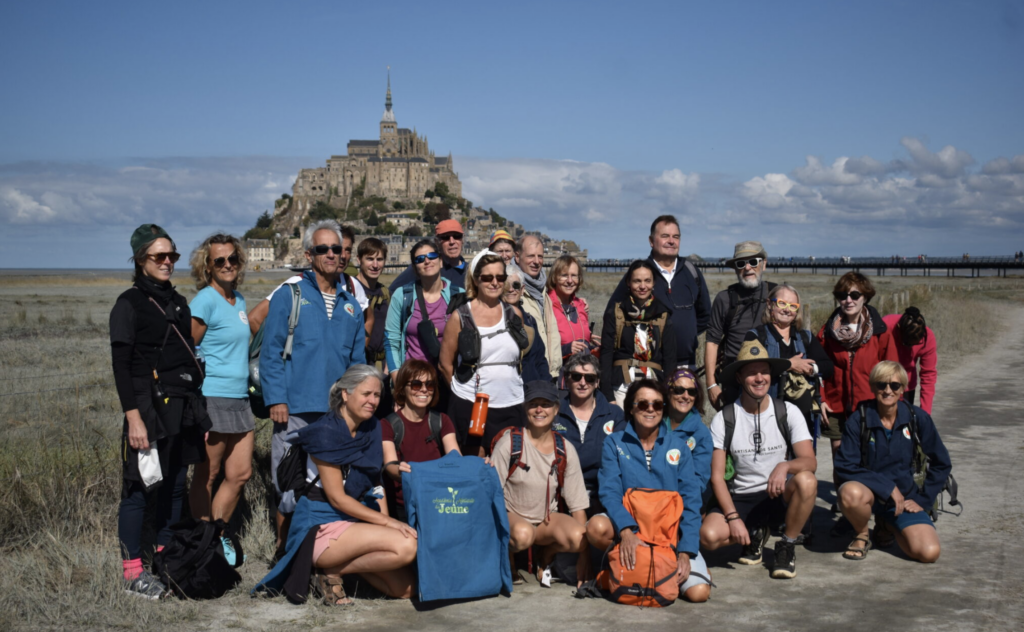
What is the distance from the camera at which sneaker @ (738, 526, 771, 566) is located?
449 cm

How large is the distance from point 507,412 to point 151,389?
1976 mm

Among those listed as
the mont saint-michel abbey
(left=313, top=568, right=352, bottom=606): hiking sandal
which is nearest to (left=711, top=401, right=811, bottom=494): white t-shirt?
(left=313, top=568, right=352, bottom=606): hiking sandal

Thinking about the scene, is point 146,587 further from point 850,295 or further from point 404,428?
point 850,295

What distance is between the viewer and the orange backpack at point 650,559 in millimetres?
3842

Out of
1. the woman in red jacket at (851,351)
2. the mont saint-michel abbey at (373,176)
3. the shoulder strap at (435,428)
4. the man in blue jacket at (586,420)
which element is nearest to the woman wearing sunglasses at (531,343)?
the man in blue jacket at (586,420)

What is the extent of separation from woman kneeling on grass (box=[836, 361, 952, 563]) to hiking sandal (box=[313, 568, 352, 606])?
2.95 m

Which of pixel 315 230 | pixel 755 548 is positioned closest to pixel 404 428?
pixel 315 230

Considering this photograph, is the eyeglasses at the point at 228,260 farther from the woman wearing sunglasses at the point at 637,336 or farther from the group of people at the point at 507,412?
the woman wearing sunglasses at the point at 637,336

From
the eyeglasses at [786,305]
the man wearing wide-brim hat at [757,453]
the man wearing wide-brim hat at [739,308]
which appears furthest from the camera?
the man wearing wide-brim hat at [739,308]

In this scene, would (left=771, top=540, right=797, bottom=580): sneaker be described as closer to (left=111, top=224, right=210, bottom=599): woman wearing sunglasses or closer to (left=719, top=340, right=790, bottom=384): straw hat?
(left=719, top=340, right=790, bottom=384): straw hat

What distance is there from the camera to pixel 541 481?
13.9 ft

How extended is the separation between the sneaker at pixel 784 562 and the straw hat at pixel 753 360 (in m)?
1.04

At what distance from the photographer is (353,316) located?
15.2ft

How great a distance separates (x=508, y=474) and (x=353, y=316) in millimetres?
1371
